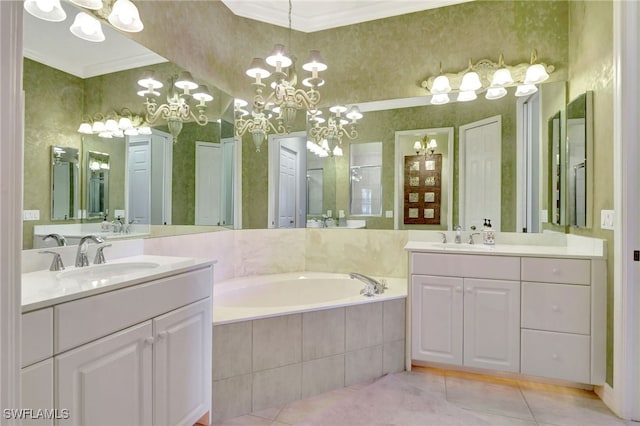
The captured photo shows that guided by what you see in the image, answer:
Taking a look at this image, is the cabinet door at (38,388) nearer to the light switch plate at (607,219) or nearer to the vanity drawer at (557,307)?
the vanity drawer at (557,307)

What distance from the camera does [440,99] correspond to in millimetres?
2863

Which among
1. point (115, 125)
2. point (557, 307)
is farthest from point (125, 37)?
point (557, 307)

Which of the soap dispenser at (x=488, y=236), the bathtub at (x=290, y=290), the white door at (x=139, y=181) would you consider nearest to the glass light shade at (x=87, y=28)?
the white door at (x=139, y=181)

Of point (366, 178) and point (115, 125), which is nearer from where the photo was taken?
point (115, 125)

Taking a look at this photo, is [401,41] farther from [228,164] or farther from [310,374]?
[310,374]

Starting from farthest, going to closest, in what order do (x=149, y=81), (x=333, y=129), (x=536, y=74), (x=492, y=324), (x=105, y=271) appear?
(x=333, y=129) < (x=536, y=74) < (x=492, y=324) < (x=149, y=81) < (x=105, y=271)

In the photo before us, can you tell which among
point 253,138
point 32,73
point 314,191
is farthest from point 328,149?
point 32,73

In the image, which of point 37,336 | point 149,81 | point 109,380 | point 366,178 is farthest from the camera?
point 366,178

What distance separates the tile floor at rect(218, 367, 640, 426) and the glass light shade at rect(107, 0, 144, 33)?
7.49 ft

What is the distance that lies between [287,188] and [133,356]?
83.1 inches

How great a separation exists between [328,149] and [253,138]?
0.70 m

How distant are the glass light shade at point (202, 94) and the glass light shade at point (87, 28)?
0.79 m

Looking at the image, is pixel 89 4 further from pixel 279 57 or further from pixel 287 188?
pixel 287 188

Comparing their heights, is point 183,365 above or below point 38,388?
below
